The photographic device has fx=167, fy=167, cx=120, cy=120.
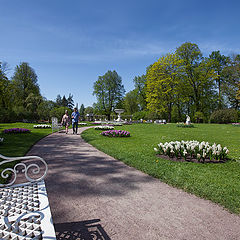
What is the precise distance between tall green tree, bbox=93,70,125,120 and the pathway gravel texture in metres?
41.1

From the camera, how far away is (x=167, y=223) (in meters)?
2.21

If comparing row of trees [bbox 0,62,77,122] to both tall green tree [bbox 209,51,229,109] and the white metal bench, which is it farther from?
tall green tree [bbox 209,51,229,109]

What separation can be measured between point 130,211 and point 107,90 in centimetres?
4347

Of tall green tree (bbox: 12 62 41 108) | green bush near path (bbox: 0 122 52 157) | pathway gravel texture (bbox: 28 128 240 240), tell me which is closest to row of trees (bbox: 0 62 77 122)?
tall green tree (bbox: 12 62 41 108)

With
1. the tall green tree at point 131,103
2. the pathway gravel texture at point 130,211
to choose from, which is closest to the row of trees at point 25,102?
the pathway gravel texture at point 130,211

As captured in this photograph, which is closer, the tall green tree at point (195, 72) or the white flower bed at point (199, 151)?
the white flower bed at point (199, 151)

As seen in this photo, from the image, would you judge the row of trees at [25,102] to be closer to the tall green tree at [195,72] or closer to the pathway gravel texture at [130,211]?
the pathway gravel texture at [130,211]

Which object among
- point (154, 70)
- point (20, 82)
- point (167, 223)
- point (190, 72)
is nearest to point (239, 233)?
point (167, 223)

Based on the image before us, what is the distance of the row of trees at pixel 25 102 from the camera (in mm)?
26723

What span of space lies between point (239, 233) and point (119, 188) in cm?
193

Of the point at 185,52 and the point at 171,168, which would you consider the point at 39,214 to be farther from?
the point at 185,52

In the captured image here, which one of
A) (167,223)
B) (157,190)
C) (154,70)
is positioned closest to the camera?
(167,223)

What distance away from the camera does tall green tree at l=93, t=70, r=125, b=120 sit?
44.6 m

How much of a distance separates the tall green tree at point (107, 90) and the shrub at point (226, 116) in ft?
78.7
